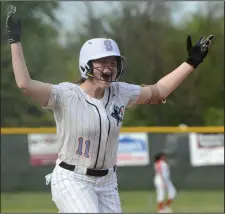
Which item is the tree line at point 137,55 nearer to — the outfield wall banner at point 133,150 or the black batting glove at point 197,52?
the outfield wall banner at point 133,150

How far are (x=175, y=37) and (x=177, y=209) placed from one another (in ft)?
11.3

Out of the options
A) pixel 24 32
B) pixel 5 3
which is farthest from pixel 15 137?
pixel 5 3

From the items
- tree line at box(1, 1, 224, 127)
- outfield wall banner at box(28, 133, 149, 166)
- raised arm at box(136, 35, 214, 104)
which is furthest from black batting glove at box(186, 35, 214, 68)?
outfield wall banner at box(28, 133, 149, 166)

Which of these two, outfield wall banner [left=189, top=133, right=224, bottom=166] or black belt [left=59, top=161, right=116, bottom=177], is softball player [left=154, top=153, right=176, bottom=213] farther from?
black belt [left=59, top=161, right=116, bottom=177]

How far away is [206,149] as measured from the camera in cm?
1320

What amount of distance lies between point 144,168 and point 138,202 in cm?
89

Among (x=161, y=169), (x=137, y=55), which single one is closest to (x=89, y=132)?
(x=137, y=55)

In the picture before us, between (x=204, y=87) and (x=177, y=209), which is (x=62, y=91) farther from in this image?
(x=204, y=87)

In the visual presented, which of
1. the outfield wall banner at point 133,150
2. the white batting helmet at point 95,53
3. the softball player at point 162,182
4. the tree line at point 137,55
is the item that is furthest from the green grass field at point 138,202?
the white batting helmet at point 95,53

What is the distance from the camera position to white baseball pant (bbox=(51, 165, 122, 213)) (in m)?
4.16

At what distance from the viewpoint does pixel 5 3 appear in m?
8.85

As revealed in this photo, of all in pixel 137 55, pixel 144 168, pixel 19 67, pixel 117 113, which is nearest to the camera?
pixel 19 67

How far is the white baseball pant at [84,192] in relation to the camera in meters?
4.16

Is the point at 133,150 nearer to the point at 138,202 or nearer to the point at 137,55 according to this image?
the point at 138,202
